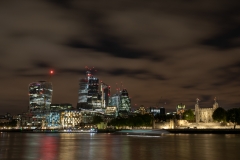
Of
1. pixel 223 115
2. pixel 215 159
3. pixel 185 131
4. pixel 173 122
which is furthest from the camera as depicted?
pixel 173 122

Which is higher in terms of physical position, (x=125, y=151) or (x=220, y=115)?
(x=220, y=115)

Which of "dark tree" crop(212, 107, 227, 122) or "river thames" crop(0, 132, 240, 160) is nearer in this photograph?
"river thames" crop(0, 132, 240, 160)

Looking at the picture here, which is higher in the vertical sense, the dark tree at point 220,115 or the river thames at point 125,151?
the dark tree at point 220,115

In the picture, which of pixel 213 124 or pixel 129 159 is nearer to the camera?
pixel 129 159

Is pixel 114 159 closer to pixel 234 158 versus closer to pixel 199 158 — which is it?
pixel 199 158

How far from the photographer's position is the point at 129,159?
32.4m

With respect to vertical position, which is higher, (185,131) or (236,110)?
(236,110)

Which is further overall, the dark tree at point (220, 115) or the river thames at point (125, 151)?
the dark tree at point (220, 115)

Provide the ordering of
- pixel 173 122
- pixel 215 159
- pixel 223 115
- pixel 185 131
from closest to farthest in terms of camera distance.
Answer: pixel 215 159, pixel 185 131, pixel 223 115, pixel 173 122

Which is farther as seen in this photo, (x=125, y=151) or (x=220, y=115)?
(x=220, y=115)

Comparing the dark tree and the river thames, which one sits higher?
the dark tree

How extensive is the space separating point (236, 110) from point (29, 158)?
142m

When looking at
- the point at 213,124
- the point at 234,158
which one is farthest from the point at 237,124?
the point at 234,158

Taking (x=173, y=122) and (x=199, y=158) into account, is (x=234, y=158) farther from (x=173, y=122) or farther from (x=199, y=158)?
(x=173, y=122)
